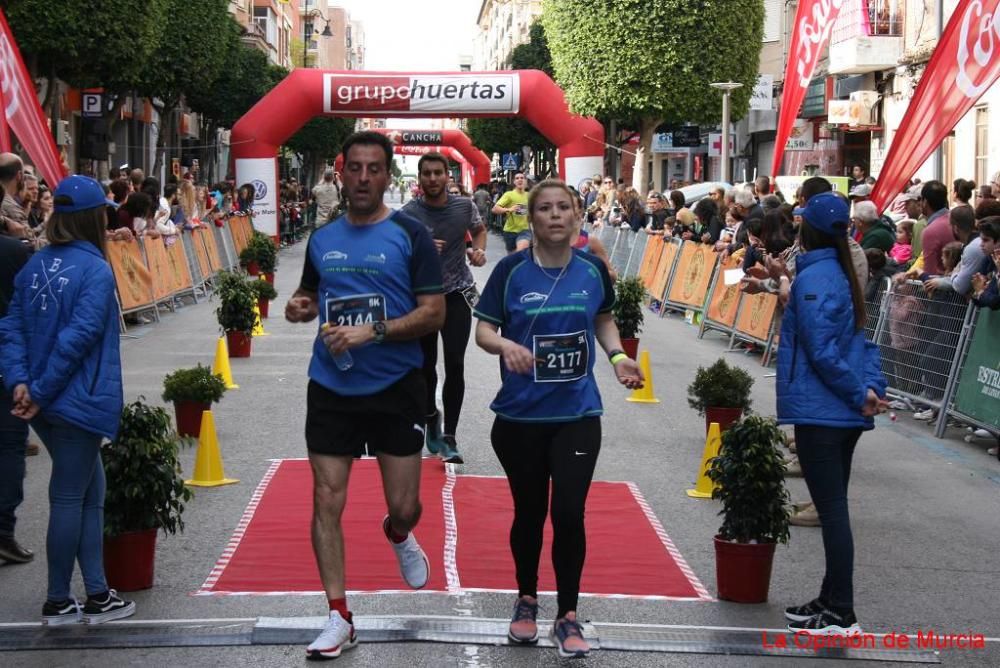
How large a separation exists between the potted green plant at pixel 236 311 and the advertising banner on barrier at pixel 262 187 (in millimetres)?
17826

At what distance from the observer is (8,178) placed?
390 inches

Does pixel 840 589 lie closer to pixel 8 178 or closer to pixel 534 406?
pixel 534 406

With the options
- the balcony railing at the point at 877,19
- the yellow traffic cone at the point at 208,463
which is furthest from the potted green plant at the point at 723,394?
the balcony railing at the point at 877,19

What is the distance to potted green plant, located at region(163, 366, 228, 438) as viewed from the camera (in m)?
10.2

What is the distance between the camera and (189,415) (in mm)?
10336

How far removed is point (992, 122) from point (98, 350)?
915 inches

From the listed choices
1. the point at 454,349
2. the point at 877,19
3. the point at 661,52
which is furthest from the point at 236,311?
the point at 661,52

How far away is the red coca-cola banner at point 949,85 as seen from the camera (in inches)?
386

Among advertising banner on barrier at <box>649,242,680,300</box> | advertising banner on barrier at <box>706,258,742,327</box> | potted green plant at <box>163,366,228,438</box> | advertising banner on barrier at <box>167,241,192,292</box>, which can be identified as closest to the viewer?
potted green plant at <box>163,366,228,438</box>

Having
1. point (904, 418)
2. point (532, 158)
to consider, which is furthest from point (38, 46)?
point (532, 158)

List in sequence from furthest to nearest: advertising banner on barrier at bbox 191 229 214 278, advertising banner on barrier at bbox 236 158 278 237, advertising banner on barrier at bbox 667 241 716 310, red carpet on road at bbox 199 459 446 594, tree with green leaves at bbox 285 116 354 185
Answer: tree with green leaves at bbox 285 116 354 185 → advertising banner on barrier at bbox 236 158 278 237 → advertising banner on barrier at bbox 191 229 214 278 → advertising banner on barrier at bbox 667 241 716 310 → red carpet on road at bbox 199 459 446 594

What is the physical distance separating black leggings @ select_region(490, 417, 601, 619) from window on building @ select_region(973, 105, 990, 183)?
23.0 metres

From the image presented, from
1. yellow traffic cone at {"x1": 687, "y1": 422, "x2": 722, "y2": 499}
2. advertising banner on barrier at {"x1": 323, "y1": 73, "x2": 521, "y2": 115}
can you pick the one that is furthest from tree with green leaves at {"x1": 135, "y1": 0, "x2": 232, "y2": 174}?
yellow traffic cone at {"x1": 687, "y1": 422, "x2": 722, "y2": 499}

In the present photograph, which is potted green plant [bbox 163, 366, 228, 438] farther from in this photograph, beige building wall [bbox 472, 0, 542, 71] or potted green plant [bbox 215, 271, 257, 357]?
beige building wall [bbox 472, 0, 542, 71]
